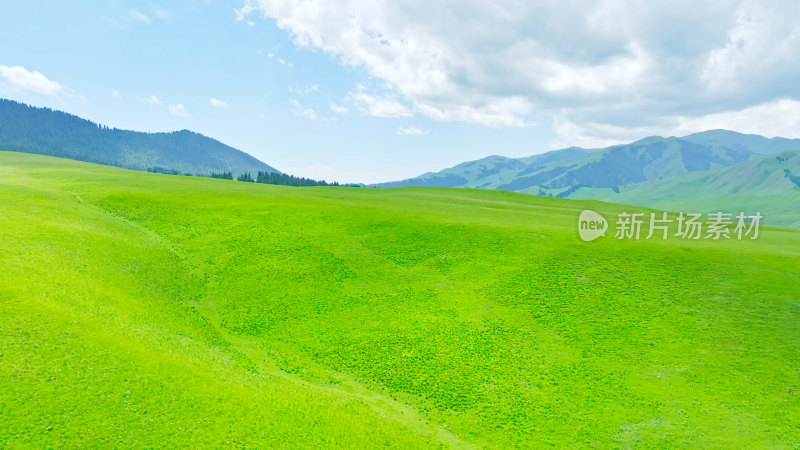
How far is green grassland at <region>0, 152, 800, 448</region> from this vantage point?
2455 cm

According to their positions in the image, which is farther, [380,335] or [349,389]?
[380,335]

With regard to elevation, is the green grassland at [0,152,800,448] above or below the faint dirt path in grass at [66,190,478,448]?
above

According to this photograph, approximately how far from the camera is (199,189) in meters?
84.9

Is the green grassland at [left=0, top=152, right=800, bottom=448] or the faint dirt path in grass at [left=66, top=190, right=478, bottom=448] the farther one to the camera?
the faint dirt path in grass at [left=66, top=190, right=478, bottom=448]

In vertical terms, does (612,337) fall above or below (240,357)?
above

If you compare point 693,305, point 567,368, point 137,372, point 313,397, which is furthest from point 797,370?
point 137,372

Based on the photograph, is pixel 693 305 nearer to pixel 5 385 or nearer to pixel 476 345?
pixel 476 345

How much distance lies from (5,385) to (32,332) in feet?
16.8

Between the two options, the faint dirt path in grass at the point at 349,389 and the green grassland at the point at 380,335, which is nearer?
the green grassland at the point at 380,335

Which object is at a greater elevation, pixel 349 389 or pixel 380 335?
pixel 380 335

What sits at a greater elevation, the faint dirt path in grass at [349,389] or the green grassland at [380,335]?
the green grassland at [380,335]

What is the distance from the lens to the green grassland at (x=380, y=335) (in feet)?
80.5

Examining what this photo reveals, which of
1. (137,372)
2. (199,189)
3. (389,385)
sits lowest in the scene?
(389,385)

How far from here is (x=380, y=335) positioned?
130 feet
